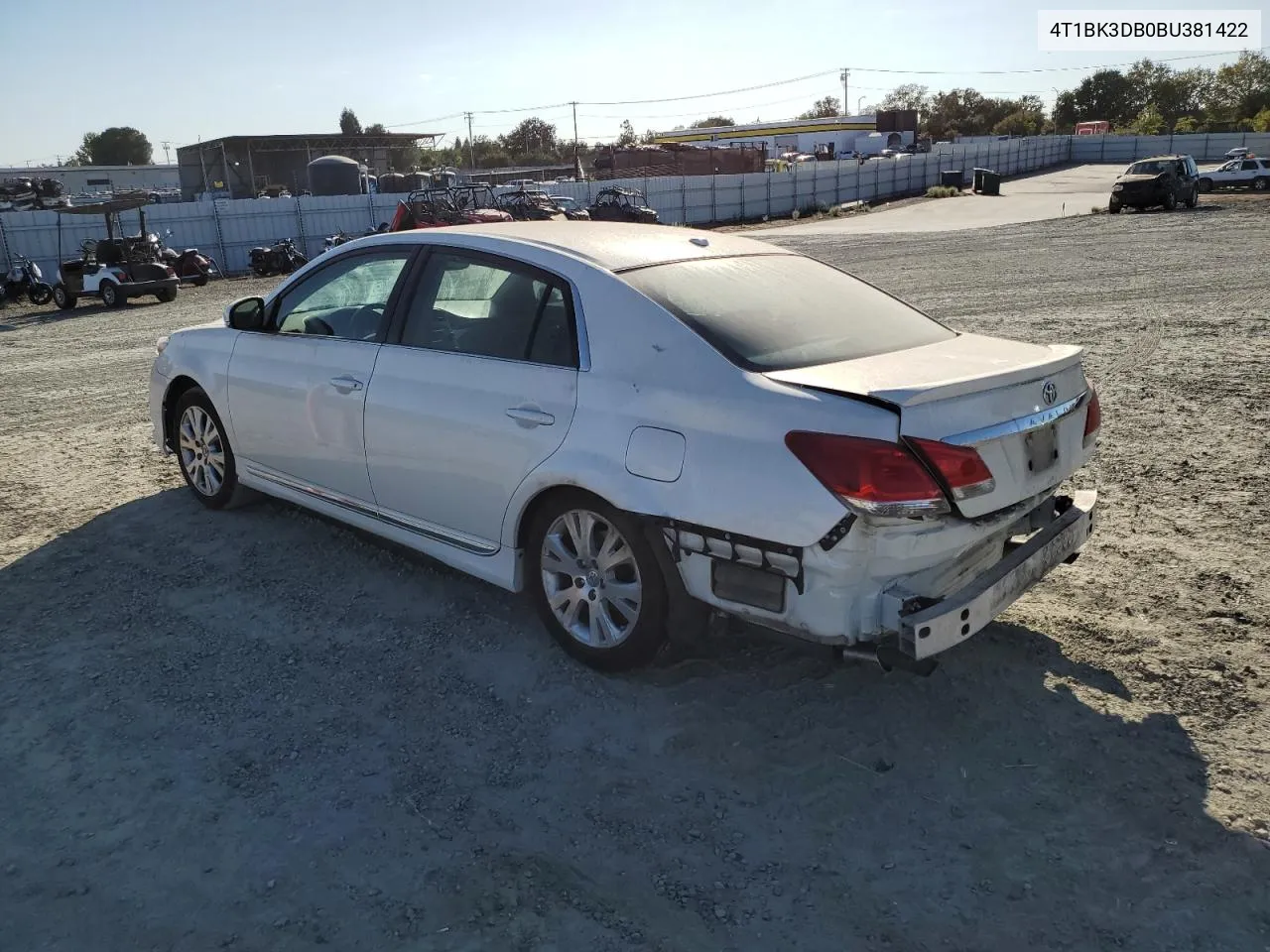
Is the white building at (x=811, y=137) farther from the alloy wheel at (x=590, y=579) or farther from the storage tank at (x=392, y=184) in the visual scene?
the alloy wheel at (x=590, y=579)

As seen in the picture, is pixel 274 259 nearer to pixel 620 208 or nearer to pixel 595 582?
pixel 620 208

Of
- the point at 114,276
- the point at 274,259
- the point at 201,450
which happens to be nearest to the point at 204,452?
the point at 201,450

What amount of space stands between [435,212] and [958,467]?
23.7m

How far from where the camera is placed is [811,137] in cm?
9194

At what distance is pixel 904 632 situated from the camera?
9.88ft

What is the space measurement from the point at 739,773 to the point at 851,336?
1.69 m

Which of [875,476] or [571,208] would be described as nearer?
[875,476]

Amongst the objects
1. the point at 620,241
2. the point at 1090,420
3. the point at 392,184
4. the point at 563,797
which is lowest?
the point at 563,797

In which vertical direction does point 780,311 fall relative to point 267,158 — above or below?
below

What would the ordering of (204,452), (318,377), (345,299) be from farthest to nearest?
(204,452) → (345,299) → (318,377)

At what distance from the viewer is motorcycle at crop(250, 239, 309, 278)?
24.8m

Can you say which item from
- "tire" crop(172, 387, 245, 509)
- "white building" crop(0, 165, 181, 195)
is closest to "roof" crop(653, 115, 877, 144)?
"white building" crop(0, 165, 181, 195)

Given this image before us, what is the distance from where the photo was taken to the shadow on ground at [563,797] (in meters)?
2.57

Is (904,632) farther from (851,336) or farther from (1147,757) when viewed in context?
(851,336)
